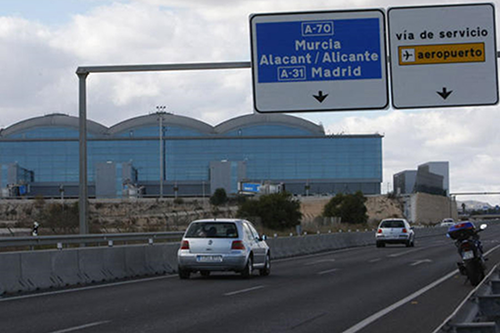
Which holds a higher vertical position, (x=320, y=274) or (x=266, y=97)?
(x=266, y=97)

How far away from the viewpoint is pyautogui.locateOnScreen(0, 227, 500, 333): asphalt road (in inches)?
475

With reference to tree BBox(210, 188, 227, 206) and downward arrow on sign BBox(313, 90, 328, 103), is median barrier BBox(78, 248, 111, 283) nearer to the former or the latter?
downward arrow on sign BBox(313, 90, 328, 103)

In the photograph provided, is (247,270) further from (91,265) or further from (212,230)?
(91,265)

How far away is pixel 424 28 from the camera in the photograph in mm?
22188

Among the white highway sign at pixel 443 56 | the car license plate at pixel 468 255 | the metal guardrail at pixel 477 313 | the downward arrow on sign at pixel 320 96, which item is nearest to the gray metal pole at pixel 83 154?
the downward arrow on sign at pixel 320 96

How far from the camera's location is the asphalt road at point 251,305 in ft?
39.6

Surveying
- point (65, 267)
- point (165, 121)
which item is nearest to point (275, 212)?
point (165, 121)

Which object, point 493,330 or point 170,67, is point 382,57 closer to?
point 170,67

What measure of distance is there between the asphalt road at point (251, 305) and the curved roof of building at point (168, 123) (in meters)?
118

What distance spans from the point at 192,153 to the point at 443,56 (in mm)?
116756

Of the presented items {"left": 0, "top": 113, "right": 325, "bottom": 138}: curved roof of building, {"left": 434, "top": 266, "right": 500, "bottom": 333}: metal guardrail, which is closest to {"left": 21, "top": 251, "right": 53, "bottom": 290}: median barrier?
{"left": 434, "top": 266, "right": 500, "bottom": 333}: metal guardrail

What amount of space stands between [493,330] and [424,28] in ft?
53.1

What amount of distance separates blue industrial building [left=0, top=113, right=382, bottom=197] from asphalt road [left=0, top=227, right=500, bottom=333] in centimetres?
11255

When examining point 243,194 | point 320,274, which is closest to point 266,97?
point 320,274
